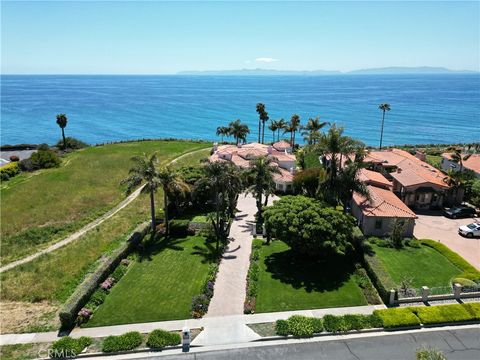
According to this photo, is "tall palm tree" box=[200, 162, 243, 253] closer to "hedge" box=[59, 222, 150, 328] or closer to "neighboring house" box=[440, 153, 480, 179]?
"hedge" box=[59, 222, 150, 328]

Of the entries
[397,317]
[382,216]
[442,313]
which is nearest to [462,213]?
[382,216]

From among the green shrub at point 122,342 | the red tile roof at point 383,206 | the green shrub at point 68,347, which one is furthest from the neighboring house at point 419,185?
the green shrub at point 68,347

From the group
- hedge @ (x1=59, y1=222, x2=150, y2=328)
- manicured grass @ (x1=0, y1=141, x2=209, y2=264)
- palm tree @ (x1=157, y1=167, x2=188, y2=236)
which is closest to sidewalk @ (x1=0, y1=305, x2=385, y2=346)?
hedge @ (x1=59, y1=222, x2=150, y2=328)

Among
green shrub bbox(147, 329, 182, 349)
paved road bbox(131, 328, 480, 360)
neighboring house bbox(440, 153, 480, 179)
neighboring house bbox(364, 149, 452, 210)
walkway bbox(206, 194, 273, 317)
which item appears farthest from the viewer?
neighboring house bbox(440, 153, 480, 179)

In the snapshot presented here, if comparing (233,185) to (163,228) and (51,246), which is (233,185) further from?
(51,246)

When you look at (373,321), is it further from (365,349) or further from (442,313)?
(442,313)

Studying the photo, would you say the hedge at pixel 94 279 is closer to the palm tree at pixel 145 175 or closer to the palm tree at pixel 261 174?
the palm tree at pixel 145 175

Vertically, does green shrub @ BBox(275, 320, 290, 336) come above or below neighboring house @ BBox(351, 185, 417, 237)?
below
